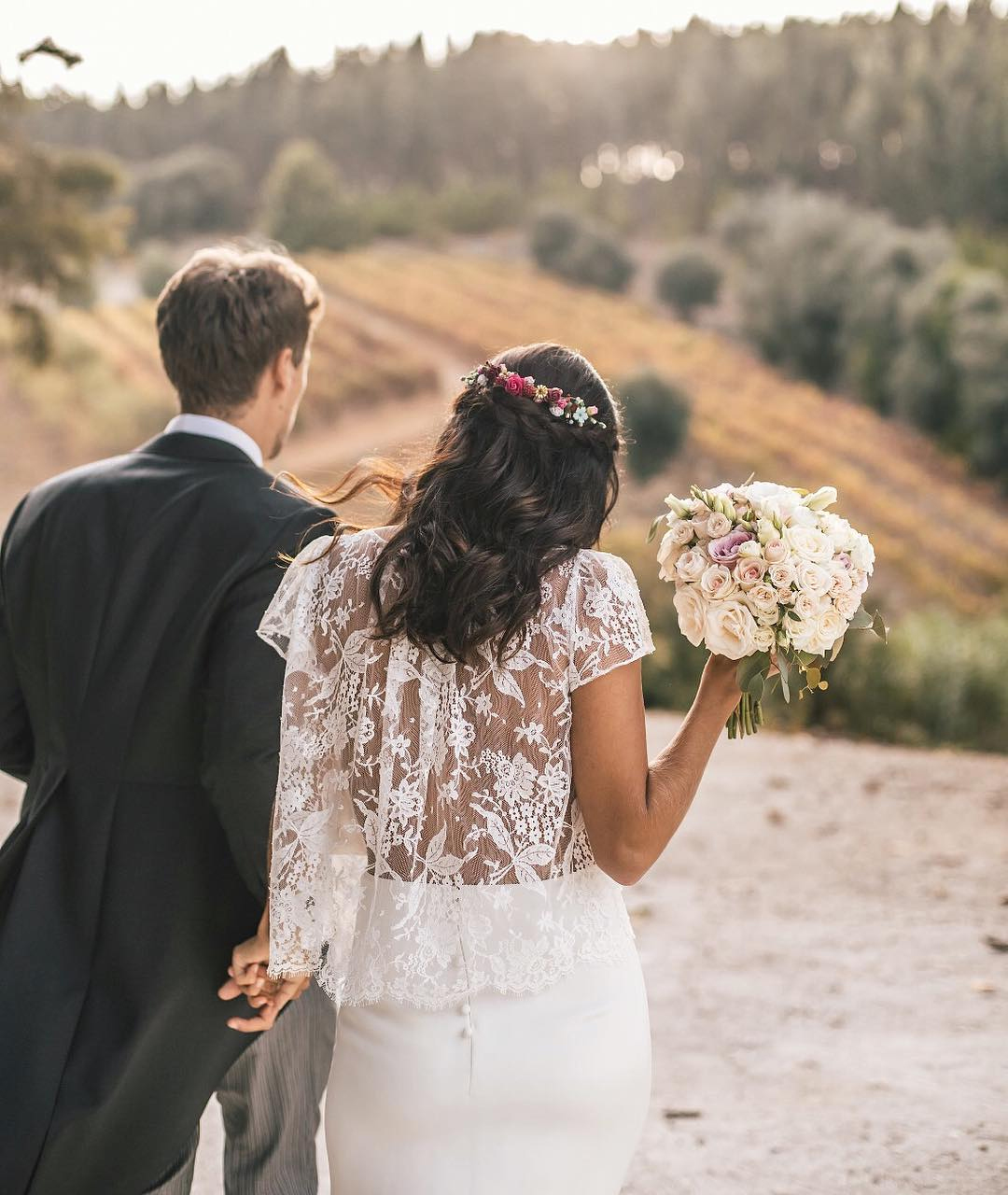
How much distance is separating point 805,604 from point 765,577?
0.07m

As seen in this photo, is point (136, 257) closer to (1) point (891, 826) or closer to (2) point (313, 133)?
(2) point (313, 133)

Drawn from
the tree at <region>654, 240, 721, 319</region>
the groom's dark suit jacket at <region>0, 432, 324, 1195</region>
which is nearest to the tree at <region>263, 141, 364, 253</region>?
the tree at <region>654, 240, 721, 319</region>

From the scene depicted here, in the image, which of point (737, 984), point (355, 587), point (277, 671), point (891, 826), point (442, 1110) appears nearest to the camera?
point (442, 1110)

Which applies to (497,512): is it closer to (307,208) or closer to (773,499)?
(773,499)

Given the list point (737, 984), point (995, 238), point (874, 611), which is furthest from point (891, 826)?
point (995, 238)

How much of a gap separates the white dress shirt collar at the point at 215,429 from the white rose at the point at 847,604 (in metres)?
1.11

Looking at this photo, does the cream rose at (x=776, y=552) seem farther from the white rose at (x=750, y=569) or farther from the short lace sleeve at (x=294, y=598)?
the short lace sleeve at (x=294, y=598)

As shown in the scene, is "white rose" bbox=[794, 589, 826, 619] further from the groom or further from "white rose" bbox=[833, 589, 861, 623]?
the groom

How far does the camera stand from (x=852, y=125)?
24.2 m

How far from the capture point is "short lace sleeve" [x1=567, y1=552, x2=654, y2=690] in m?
1.72

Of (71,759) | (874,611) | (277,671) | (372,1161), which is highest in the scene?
(874,611)

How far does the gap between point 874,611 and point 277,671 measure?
979 millimetres

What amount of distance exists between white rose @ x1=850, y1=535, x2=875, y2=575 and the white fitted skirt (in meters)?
0.69

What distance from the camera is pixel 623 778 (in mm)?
1731
